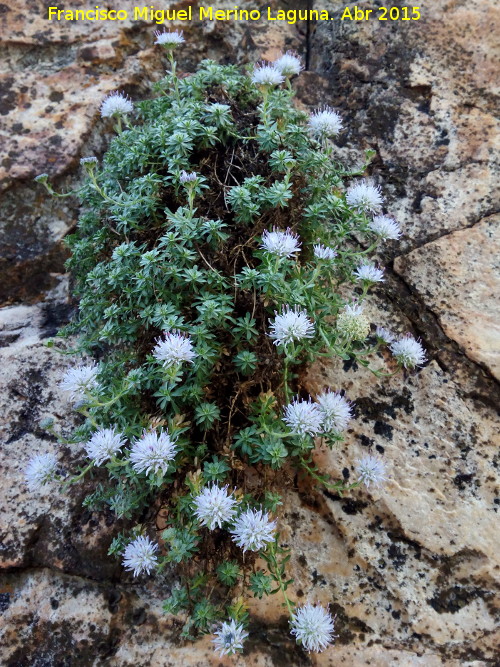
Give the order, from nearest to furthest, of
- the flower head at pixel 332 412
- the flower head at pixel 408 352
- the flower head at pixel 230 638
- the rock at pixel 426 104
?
the flower head at pixel 230 638 → the flower head at pixel 332 412 → the flower head at pixel 408 352 → the rock at pixel 426 104

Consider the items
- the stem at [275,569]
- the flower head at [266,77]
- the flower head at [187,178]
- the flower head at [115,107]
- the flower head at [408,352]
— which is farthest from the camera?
the flower head at [115,107]

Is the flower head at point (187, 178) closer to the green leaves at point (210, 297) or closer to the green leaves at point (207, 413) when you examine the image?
the green leaves at point (210, 297)

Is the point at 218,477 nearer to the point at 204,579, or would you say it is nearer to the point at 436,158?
the point at 204,579

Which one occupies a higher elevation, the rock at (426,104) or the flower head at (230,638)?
the rock at (426,104)

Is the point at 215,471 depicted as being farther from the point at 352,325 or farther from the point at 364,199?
the point at 364,199

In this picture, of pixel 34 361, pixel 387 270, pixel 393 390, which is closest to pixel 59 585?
Result: pixel 34 361

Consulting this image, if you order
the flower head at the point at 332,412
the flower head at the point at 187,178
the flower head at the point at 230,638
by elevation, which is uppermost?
the flower head at the point at 187,178

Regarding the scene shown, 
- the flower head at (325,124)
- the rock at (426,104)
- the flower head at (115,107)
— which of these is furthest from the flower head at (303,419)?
the flower head at (115,107)
